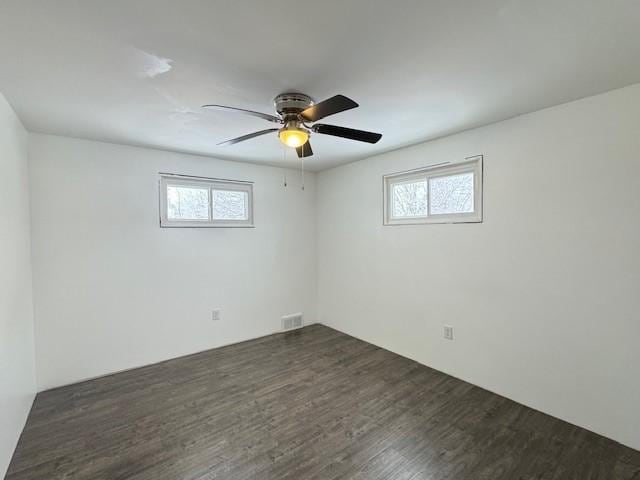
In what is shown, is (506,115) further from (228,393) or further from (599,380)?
(228,393)

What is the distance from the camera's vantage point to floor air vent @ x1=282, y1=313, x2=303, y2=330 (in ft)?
13.7

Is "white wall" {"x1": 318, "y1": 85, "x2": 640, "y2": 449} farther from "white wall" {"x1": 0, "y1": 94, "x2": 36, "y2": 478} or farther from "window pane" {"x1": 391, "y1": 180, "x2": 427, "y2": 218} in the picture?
"white wall" {"x1": 0, "y1": 94, "x2": 36, "y2": 478}

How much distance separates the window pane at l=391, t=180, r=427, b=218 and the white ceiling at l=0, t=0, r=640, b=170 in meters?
0.93

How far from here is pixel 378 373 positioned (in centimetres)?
292

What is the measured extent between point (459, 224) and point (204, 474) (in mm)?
2761

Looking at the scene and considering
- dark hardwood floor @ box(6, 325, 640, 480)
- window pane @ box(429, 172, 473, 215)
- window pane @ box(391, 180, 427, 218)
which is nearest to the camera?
dark hardwood floor @ box(6, 325, 640, 480)

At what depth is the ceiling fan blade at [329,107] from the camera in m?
1.51

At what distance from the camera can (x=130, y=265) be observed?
306cm

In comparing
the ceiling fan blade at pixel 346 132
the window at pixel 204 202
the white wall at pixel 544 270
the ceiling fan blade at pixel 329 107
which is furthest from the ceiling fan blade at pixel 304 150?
the window at pixel 204 202

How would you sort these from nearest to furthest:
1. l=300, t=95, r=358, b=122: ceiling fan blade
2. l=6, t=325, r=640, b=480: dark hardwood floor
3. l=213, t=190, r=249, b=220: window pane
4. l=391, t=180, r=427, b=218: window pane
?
l=300, t=95, r=358, b=122: ceiling fan blade
l=6, t=325, r=640, b=480: dark hardwood floor
l=391, t=180, r=427, b=218: window pane
l=213, t=190, r=249, b=220: window pane

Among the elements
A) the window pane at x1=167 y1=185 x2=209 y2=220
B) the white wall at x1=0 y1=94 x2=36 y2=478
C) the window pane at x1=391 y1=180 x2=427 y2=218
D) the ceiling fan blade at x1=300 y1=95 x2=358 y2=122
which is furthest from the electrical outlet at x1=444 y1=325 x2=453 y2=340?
the white wall at x1=0 y1=94 x2=36 y2=478

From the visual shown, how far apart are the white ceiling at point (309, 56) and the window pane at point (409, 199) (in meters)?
0.93

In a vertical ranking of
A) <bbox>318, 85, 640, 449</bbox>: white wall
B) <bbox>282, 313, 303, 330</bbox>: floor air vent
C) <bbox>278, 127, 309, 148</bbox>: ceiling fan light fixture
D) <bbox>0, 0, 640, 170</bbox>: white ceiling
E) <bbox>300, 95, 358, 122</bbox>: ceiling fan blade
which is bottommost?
<bbox>282, 313, 303, 330</bbox>: floor air vent

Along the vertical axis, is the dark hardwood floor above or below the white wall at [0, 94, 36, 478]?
below
